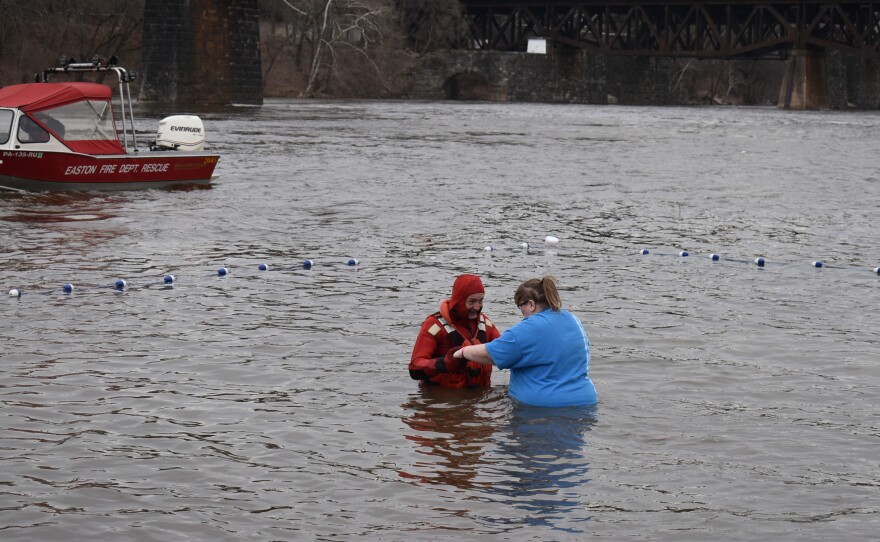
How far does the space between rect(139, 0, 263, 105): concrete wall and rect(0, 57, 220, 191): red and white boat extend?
108 feet

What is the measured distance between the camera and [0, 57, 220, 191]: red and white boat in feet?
77.2

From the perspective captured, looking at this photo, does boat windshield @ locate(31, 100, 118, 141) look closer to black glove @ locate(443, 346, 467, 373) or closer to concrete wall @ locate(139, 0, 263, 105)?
black glove @ locate(443, 346, 467, 373)

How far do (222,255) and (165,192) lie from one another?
8419 millimetres

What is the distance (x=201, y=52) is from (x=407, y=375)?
4999 cm

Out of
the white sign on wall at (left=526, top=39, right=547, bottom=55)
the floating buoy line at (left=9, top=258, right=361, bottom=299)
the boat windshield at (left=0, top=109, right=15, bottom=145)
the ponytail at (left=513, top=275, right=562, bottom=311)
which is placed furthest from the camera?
the white sign on wall at (left=526, top=39, right=547, bottom=55)

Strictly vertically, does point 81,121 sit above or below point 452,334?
above

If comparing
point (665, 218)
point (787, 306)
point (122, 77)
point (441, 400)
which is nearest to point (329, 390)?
point (441, 400)

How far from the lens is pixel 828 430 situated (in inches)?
379

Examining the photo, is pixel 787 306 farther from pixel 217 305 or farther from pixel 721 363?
pixel 217 305

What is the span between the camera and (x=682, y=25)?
271ft

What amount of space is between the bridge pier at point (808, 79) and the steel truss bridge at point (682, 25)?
75 cm

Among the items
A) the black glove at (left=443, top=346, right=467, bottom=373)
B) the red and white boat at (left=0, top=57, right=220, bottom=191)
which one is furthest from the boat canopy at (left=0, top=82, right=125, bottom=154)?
the black glove at (left=443, top=346, right=467, bottom=373)

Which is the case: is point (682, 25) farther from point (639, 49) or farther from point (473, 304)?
point (473, 304)

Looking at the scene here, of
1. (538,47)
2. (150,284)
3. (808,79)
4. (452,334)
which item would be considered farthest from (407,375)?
(538,47)
